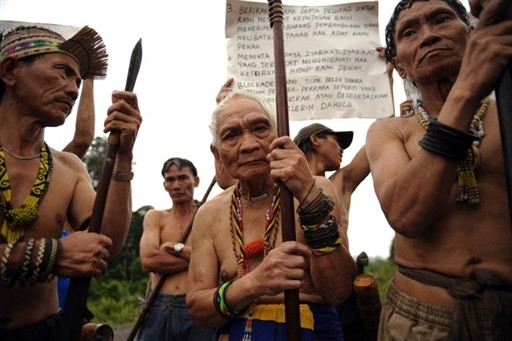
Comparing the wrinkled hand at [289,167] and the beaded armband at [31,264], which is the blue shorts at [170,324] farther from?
the wrinkled hand at [289,167]

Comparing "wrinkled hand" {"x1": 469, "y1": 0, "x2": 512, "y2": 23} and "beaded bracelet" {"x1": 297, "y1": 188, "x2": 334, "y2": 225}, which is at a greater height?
"wrinkled hand" {"x1": 469, "y1": 0, "x2": 512, "y2": 23}

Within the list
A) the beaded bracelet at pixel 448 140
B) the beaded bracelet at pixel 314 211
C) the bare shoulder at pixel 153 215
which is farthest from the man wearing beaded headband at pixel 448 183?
the bare shoulder at pixel 153 215

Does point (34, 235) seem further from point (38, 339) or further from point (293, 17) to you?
point (293, 17)

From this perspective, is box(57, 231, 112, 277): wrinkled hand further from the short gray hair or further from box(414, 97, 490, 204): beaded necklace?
box(414, 97, 490, 204): beaded necklace

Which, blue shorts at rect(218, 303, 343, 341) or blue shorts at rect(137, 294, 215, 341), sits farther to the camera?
blue shorts at rect(137, 294, 215, 341)

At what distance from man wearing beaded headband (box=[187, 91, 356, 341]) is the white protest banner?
1.03 metres

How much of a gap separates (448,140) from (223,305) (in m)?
1.18

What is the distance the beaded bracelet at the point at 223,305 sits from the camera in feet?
6.82

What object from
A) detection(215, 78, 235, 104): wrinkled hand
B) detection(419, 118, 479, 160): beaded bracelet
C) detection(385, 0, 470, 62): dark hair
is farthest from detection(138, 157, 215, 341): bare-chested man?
detection(419, 118, 479, 160): beaded bracelet

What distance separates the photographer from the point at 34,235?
7.69 feet

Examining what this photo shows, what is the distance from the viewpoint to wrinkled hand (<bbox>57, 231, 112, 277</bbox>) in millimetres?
2115

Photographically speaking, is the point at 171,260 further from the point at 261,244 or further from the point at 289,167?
the point at 289,167

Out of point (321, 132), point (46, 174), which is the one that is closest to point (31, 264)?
point (46, 174)

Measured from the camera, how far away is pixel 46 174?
2463 millimetres
